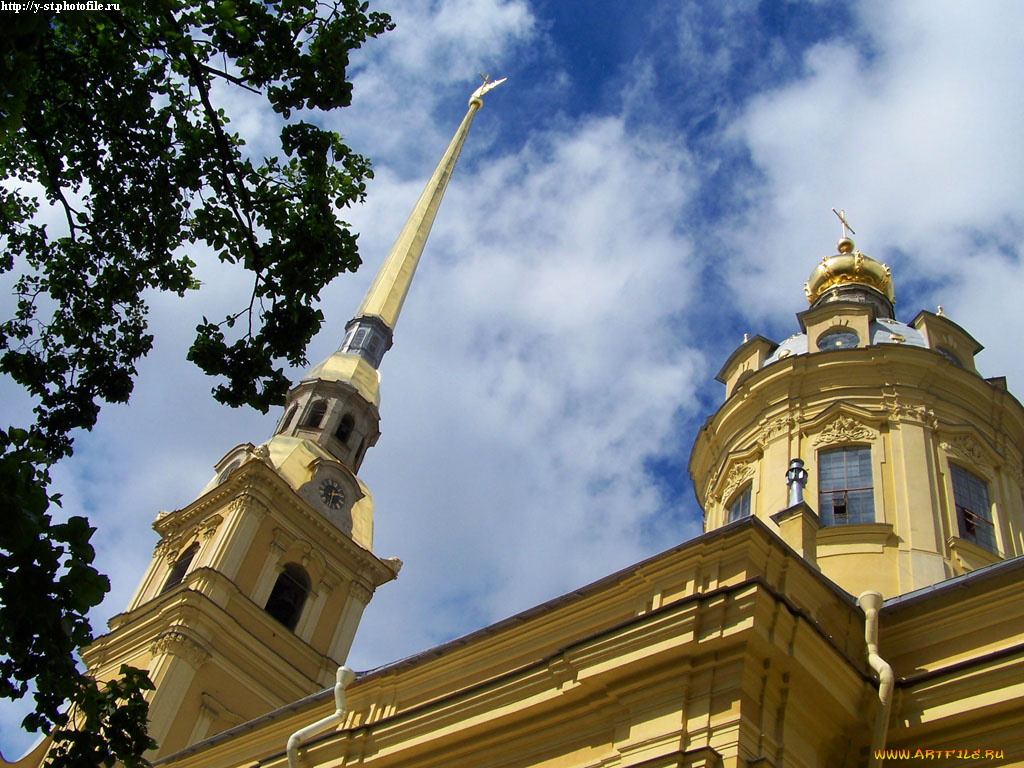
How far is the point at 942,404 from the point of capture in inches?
740

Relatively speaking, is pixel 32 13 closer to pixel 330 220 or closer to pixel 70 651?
pixel 330 220

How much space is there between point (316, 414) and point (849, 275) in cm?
1620

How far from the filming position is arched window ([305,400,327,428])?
104ft

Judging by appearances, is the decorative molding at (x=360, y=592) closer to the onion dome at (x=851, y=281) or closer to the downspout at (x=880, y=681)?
the onion dome at (x=851, y=281)

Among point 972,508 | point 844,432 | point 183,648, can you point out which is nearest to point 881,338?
point 844,432

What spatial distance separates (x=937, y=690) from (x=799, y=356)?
1031 centimetres

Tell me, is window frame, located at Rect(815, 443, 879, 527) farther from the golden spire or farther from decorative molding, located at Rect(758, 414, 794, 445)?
the golden spire

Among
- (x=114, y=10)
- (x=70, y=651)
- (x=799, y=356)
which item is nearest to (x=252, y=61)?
(x=114, y=10)

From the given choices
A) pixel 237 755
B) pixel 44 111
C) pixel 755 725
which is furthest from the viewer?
pixel 237 755

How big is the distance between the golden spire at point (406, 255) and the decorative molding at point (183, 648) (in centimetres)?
1674

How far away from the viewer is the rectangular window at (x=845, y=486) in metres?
17.2

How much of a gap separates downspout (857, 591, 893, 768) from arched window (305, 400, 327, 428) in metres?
22.9

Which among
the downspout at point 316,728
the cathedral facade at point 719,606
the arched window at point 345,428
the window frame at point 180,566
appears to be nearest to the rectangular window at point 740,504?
the cathedral facade at point 719,606

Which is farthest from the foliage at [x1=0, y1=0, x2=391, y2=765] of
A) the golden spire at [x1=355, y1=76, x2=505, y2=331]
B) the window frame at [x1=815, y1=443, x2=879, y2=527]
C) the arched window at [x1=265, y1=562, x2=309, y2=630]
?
the golden spire at [x1=355, y1=76, x2=505, y2=331]
